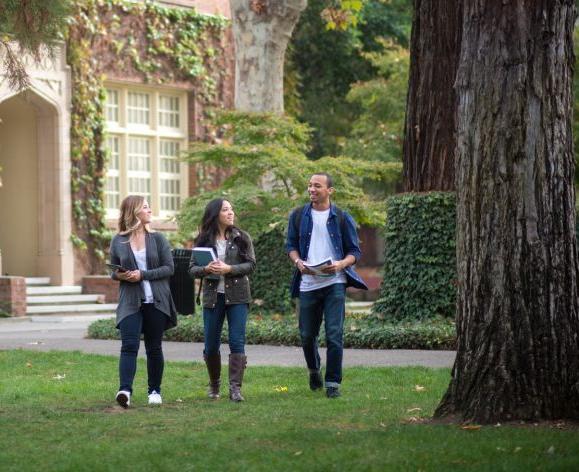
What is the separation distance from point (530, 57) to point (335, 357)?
323 cm

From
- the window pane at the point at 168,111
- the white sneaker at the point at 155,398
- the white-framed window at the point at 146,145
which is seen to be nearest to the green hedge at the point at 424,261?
the white sneaker at the point at 155,398

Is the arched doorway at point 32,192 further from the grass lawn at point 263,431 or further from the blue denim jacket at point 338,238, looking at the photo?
the blue denim jacket at point 338,238

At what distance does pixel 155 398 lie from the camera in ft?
34.7

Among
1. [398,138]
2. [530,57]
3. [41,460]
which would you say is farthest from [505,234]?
[398,138]

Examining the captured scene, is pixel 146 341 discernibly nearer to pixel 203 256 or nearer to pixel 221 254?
pixel 203 256

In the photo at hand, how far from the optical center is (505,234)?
854cm

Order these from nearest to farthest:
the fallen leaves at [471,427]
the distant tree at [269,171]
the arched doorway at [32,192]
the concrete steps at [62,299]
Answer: the fallen leaves at [471,427]
the distant tree at [269,171]
the concrete steps at [62,299]
the arched doorway at [32,192]

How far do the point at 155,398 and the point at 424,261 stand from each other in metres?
6.78

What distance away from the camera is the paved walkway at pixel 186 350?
13852 mm

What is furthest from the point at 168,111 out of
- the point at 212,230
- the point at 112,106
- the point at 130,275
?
the point at 130,275

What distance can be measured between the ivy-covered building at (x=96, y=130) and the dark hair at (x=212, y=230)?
49.2 feet

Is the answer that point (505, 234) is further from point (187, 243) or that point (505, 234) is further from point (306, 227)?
point (187, 243)

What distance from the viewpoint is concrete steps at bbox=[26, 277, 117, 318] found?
25000mm

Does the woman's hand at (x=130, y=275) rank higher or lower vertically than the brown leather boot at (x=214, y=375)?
higher
